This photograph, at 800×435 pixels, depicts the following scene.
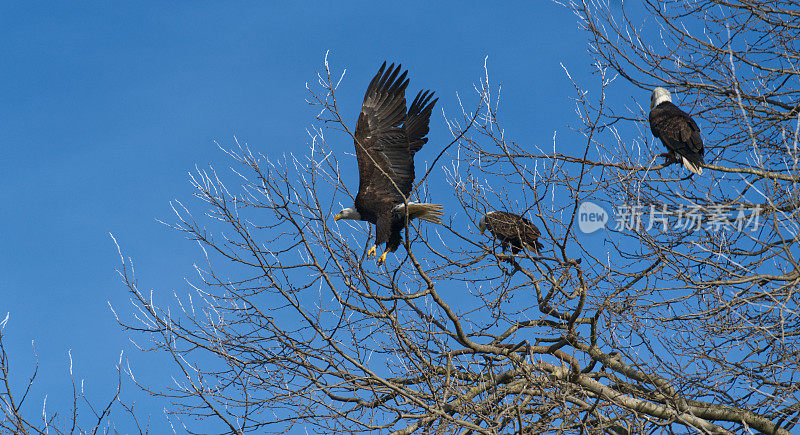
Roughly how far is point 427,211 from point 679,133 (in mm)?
2343

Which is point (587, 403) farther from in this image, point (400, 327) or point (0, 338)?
point (0, 338)

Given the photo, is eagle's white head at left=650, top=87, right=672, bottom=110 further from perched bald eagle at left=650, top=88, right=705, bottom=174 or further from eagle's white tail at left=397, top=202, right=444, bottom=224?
eagle's white tail at left=397, top=202, right=444, bottom=224

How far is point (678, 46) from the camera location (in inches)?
236

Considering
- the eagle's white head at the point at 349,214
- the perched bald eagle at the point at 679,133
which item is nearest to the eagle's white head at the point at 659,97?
the perched bald eagle at the point at 679,133

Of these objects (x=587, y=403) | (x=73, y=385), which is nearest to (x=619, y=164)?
(x=587, y=403)

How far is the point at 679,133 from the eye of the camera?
245 inches

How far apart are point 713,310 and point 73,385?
12.4 feet

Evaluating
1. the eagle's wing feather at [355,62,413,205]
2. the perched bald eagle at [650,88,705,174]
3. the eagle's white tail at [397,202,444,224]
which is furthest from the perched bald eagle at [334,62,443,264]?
the perched bald eagle at [650,88,705,174]

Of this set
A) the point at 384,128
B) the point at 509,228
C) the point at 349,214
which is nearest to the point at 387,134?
the point at 384,128

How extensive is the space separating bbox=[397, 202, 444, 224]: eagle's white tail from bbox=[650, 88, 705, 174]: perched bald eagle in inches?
84.0

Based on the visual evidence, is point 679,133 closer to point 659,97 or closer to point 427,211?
point 659,97

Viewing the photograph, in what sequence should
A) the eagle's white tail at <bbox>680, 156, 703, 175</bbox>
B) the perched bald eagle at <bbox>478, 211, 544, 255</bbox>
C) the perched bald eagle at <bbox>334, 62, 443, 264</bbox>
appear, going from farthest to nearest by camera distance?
the perched bald eagle at <bbox>334, 62, 443, 264</bbox>, the eagle's white tail at <bbox>680, 156, 703, 175</bbox>, the perched bald eagle at <bbox>478, 211, 544, 255</bbox>

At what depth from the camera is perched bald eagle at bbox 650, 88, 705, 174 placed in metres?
6.14

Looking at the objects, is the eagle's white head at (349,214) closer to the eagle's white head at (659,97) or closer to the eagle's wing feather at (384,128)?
the eagle's wing feather at (384,128)
